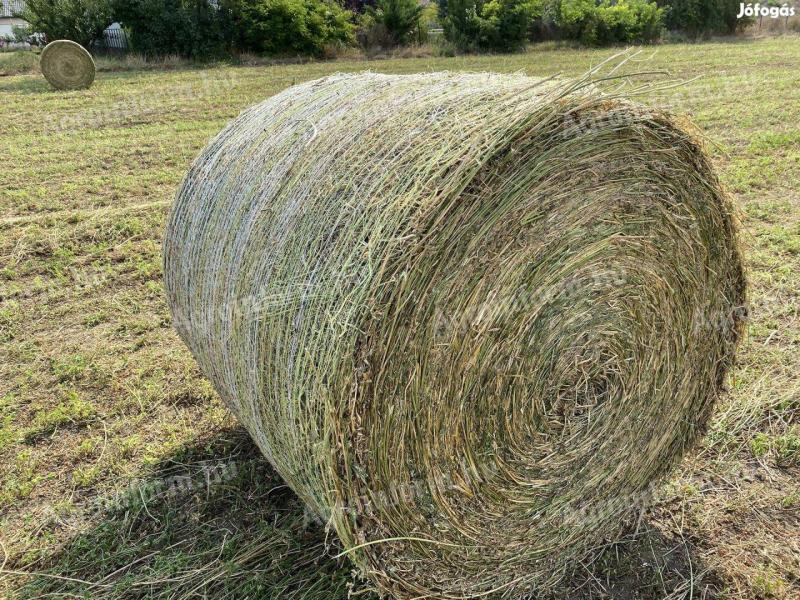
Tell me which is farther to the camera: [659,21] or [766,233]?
[659,21]

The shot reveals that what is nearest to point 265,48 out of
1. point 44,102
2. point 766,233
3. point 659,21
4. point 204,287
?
point 44,102

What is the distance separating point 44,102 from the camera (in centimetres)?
1474

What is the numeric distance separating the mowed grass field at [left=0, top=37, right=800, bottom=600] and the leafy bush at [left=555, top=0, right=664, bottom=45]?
22.5 meters

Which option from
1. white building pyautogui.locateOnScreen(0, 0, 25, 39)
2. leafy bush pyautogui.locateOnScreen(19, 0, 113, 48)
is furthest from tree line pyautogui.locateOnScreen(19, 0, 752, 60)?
white building pyautogui.locateOnScreen(0, 0, 25, 39)

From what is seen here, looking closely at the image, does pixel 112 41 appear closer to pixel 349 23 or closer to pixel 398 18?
pixel 349 23

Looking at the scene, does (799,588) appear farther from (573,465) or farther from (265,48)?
(265,48)

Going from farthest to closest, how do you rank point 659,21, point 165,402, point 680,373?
1. point 659,21
2. point 165,402
3. point 680,373

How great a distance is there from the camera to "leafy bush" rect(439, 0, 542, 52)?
26.7 metres

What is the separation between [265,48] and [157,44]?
12.9ft

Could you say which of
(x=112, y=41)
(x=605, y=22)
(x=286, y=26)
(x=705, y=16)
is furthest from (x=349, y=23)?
(x=705, y=16)

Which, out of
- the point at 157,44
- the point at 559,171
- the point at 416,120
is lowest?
the point at 559,171

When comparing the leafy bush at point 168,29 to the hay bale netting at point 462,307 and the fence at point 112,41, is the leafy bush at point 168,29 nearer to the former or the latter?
the fence at point 112,41

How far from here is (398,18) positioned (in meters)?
27.5

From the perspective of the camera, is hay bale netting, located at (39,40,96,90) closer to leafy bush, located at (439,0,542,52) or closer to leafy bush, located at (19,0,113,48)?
leafy bush, located at (19,0,113,48)
